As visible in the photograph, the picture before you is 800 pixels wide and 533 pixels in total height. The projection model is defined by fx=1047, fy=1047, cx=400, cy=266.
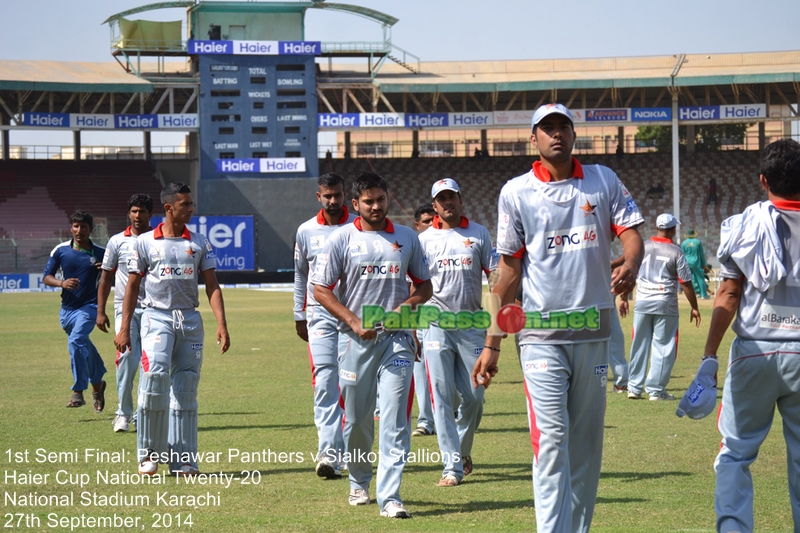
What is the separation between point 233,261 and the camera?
48125mm

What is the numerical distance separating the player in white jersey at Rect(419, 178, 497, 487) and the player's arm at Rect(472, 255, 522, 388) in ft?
5.60

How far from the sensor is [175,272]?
8656 millimetres

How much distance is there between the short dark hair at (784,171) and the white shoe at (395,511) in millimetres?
3068

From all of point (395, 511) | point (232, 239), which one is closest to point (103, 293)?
point (395, 511)

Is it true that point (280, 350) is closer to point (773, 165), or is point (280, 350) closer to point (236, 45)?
point (773, 165)

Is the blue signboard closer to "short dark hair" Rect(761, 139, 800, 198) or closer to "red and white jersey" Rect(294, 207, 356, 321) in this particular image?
"red and white jersey" Rect(294, 207, 356, 321)

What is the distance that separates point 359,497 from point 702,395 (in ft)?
8.93

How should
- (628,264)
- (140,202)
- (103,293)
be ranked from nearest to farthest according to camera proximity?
(628,264) < (140,202) < (103,293)

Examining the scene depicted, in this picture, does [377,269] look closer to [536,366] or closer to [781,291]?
[536,366]

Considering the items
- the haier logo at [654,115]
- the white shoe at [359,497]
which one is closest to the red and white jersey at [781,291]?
the white shoe at [359,497]

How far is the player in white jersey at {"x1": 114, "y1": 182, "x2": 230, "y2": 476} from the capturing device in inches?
326

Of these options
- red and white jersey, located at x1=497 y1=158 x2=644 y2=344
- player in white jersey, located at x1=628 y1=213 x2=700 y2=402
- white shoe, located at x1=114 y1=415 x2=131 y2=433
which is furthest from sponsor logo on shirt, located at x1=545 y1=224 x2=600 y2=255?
player in white jersey, located at x1=628 y1=213 x2=700 y2=402

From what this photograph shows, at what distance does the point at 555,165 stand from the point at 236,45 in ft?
155

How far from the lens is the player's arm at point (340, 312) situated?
6.95m
